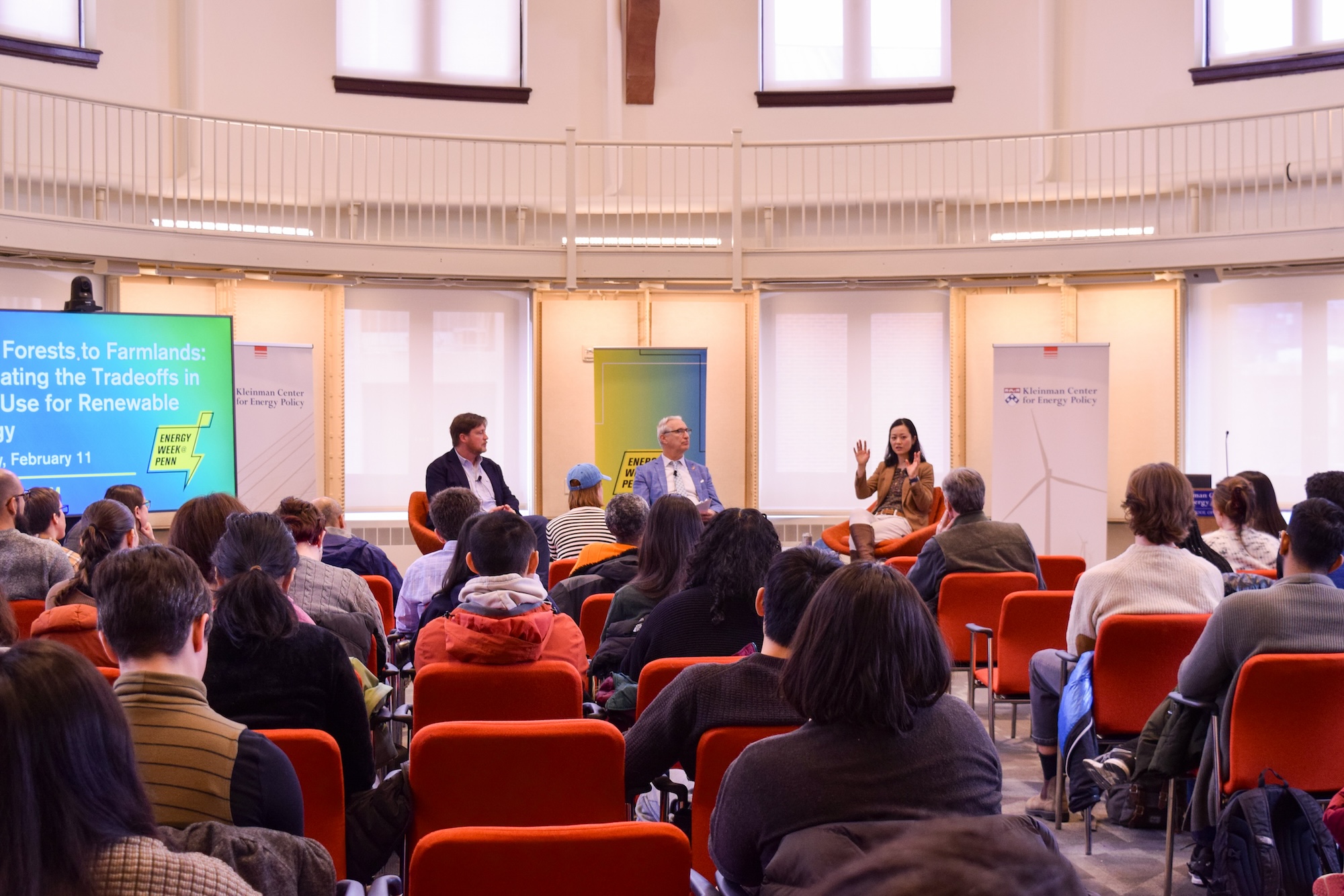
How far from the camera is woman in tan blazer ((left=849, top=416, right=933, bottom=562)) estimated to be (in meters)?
7.60

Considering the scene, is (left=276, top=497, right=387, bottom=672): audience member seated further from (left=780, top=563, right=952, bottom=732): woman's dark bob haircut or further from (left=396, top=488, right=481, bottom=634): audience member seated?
(left=780, top=563, right=952, bottom=732): woman's dark bob haircut

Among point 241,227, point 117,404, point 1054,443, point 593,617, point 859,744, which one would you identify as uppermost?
point 241,227

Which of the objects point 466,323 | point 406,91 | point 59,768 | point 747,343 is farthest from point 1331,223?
point 59,768

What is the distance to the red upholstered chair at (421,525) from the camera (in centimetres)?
721

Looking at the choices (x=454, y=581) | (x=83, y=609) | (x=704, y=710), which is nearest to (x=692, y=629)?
(x=704, y=710)

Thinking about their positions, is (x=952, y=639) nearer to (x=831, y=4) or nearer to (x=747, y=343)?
(x=747, y=343)

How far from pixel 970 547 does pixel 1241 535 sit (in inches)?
47.9

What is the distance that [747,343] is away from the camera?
1060 centimetres

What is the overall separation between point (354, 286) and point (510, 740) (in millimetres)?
8791

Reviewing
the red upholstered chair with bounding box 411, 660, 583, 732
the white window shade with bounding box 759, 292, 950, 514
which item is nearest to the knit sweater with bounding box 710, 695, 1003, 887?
the red upholstered chair with bounding box 411, 660, 583, 732

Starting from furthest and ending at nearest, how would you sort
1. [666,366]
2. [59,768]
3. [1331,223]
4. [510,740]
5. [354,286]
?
[354,286]
[666,366]
[1331,223]
[510,740]
[59,768]

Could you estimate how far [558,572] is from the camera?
17.0ft

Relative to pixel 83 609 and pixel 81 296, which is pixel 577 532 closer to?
pixel 83 609

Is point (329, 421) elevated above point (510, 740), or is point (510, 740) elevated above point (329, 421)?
point (329, 421)
